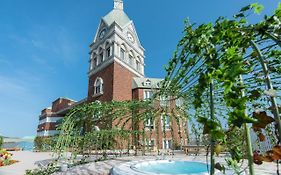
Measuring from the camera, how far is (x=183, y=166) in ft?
31.4

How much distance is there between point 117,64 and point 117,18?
9547 mm

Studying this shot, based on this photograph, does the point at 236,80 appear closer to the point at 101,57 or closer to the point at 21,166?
the point at 21,166

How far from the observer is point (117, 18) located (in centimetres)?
3025

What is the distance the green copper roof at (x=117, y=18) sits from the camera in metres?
29.4

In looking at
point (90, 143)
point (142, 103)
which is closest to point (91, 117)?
point (142, 103)

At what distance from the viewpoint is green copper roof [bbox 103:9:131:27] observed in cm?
2938

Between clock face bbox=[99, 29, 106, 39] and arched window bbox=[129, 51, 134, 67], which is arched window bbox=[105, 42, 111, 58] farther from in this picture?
arched window bbox=[129, 51, 134, 67]

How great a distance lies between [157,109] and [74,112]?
373 cm

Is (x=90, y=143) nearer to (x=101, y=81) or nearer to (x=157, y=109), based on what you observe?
(x=157, y=109)

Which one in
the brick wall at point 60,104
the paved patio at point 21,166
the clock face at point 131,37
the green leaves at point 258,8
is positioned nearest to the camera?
the green leaves at point 258,8

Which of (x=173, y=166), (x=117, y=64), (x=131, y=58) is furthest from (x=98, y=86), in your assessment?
(x=173, y=166)

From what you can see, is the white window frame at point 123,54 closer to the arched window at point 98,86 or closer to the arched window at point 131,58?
A: the arched window at point 131,58

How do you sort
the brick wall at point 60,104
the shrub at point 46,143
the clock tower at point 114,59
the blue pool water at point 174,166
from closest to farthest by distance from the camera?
the blue pool water at point 174,166
the shrub at point 46,143
the clock tower at point 114,59
the brick wall at point 60,104

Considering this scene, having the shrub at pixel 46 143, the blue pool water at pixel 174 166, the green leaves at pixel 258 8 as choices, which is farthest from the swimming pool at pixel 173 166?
the green leaves at pixel 258 8
